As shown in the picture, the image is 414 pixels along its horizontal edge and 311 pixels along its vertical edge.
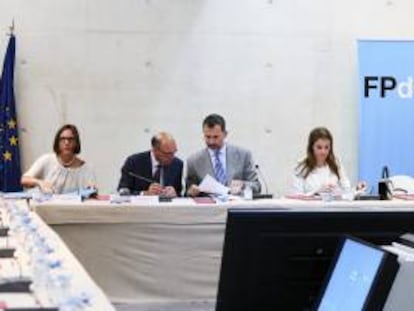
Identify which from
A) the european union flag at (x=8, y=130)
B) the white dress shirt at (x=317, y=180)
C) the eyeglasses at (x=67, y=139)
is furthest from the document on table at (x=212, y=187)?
the european union flag at (x=8, y=130)

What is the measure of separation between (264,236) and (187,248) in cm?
313

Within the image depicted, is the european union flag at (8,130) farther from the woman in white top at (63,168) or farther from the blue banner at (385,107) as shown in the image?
the blue banner at (385,107)

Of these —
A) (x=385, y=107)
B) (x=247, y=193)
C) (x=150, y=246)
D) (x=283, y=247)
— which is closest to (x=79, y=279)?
(x=283, y=247)

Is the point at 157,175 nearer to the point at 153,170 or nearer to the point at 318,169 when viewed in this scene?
the point at 153,170

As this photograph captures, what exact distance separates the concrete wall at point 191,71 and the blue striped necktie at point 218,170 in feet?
5.00

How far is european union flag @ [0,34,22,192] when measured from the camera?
6.65 metres

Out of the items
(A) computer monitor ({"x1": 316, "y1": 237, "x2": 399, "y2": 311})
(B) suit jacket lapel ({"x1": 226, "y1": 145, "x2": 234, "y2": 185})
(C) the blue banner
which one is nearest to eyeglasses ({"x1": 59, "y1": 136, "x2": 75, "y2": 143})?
(B) suit jacket lapel ({"x1": 226, "y1": 145, "x2": 234, "y2": 185})

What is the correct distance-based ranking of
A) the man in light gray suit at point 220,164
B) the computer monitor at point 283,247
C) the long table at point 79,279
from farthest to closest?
the man in light gray suit at point 220,164, the computer monitor at point 283,247, the long table at point 79,279

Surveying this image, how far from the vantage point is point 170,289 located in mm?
4820

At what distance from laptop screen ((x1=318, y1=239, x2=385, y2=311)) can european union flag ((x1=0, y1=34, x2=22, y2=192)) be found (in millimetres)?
5314

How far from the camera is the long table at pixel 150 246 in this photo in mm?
4746

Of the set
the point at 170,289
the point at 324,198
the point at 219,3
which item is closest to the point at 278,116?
the point at 219,3

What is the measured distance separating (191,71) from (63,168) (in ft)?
6.95

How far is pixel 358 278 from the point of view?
1558 mm
